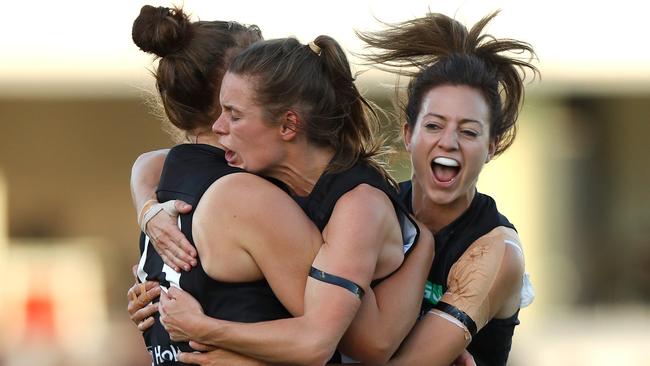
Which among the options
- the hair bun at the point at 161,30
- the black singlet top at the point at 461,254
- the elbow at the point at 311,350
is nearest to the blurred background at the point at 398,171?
the black singlet top at the point at 461,254

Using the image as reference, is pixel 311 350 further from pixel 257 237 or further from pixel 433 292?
pixel 433 292

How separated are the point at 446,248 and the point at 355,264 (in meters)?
0.69

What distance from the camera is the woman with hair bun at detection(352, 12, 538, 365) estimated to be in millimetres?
3432

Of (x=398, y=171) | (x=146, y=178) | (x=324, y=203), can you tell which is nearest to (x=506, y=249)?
(x=324, y=203)

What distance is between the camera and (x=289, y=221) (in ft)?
9.66

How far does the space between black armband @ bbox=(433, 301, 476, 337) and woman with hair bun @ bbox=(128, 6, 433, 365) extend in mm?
193

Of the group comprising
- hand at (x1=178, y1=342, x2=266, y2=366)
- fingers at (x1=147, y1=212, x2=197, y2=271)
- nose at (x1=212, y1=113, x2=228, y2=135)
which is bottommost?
hand at (x1=178, y1=342, x2=266, y2=366)

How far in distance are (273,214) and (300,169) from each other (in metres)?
0.24

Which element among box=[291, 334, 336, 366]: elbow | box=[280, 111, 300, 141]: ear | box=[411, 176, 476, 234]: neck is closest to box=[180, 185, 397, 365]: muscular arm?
box=[291, 334, 336, 366]: elbow

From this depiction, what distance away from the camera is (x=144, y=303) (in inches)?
129

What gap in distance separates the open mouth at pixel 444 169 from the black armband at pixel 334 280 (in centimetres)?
72

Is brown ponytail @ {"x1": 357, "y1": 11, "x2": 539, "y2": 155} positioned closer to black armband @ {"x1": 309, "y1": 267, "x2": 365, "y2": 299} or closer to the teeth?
the teeth

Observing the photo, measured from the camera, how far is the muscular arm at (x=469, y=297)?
3303 millimetres

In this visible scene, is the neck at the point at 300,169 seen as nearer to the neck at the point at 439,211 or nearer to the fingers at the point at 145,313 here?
the fingers at the point at 145,313
